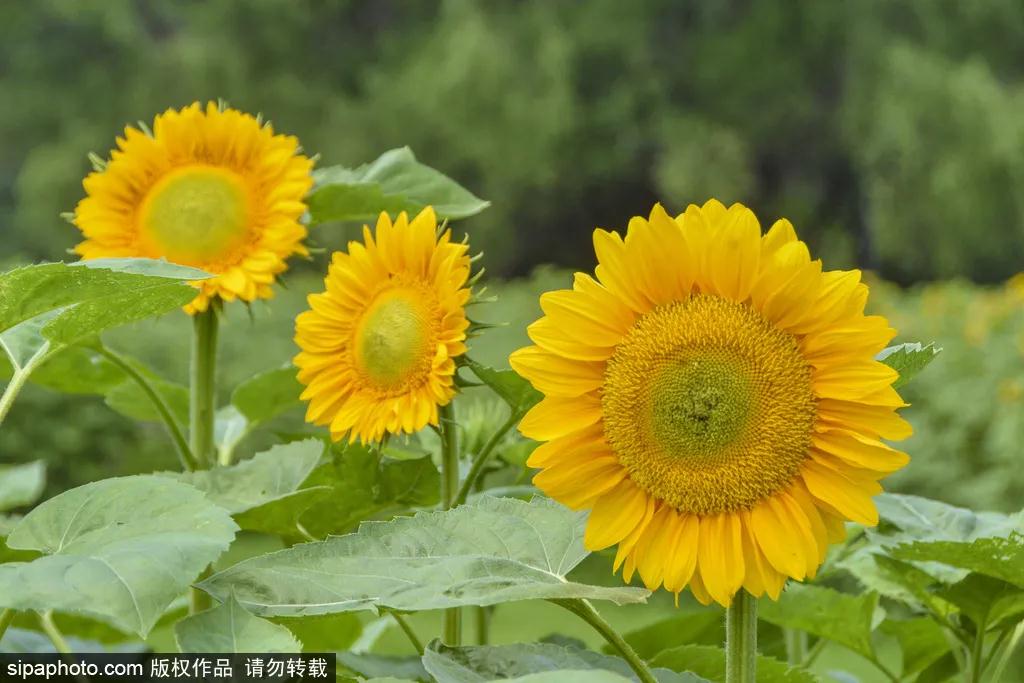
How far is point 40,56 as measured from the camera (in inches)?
623

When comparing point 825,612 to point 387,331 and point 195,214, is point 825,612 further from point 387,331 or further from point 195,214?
point 195,214

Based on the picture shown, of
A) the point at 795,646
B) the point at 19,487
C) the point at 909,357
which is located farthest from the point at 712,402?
the point at 19,487

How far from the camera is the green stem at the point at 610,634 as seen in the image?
0.62 m

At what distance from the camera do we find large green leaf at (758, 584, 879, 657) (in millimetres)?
882

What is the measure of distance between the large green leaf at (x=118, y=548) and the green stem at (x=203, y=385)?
0.36 meters

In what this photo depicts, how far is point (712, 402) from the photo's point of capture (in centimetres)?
64

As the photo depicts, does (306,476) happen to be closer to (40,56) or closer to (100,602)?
(100,602)

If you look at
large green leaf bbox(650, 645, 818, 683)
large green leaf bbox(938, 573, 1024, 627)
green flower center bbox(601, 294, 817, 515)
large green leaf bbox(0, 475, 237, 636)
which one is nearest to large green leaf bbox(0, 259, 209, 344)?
large green leaf bbox(0, 475, 237, 636)

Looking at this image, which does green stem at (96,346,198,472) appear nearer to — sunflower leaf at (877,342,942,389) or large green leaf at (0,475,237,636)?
large green leaf at (0,475,237,636)

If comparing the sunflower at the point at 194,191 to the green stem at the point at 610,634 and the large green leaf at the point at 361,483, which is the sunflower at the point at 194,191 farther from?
the green stem at the point at 610,634

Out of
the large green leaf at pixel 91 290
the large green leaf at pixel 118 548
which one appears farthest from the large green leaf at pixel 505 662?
the large green leaf at pixel 91 290

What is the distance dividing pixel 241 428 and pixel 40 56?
52.1 feet

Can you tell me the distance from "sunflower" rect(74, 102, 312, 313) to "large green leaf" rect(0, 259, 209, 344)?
237 millimetres

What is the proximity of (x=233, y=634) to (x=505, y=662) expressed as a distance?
12 centimetres
